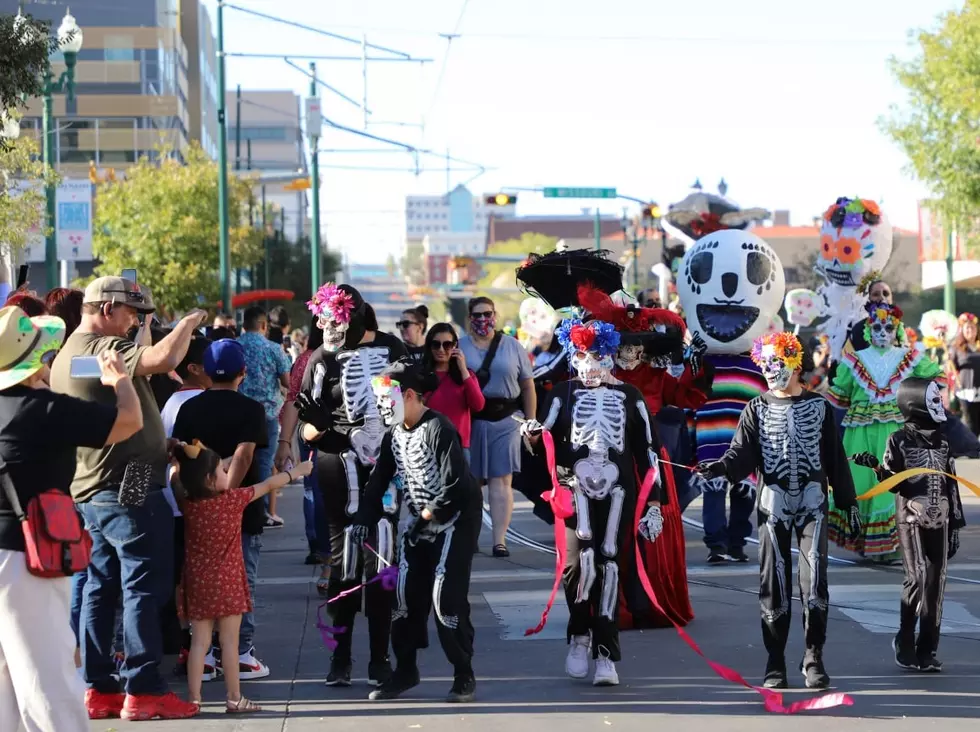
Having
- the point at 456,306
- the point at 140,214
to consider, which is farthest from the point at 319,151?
the point at 456,306

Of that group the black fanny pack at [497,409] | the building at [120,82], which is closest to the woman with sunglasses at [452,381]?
the black fanny pack at [497,409]

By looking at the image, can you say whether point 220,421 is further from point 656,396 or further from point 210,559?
point 656,396

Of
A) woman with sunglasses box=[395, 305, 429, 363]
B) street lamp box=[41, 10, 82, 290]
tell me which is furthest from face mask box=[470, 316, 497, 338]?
street lamp box=[41, 10, 82, 290]

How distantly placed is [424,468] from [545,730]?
1356 mm

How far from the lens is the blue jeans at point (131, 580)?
7109mm

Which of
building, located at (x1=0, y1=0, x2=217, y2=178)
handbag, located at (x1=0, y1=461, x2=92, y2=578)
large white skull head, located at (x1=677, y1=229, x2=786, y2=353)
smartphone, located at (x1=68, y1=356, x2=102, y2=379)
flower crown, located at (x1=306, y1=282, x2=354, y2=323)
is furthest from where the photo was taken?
building, located at (x1=0, y1=0, x2=217, y2=178)

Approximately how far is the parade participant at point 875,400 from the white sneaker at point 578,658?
3.73 m

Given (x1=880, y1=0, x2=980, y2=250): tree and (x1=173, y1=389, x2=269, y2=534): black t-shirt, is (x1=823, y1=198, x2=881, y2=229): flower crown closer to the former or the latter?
(x1=173, y1=389, x2=269, y2=534): black t-shirt

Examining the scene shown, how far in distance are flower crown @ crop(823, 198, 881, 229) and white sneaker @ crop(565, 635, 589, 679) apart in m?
8.90

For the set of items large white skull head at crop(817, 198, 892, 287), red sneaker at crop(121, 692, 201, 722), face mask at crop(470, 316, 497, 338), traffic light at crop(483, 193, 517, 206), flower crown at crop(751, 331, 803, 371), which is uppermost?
traffic light at crop(483, 193, 517, 206)

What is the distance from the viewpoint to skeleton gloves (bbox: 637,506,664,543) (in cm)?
788

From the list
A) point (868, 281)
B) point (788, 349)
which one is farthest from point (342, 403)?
point (868, 281)

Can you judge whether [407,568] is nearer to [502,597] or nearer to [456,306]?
[502,597]

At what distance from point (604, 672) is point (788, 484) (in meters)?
1.27
